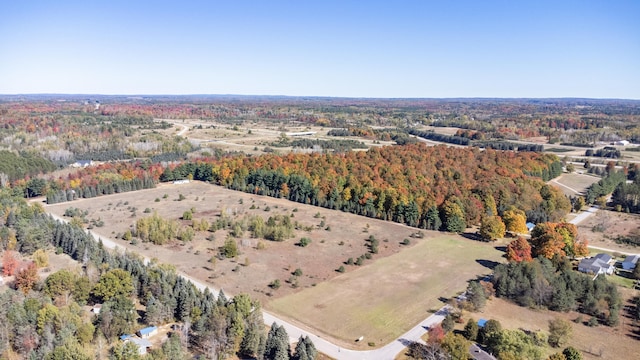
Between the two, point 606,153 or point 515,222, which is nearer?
point 515,222

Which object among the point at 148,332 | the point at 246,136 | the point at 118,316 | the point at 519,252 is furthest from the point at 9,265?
the point at 246,136

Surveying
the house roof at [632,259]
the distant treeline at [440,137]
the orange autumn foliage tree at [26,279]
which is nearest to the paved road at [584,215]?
the house roof at [632,259]

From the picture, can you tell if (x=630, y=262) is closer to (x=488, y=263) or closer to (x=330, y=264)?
(x=488, y=263)

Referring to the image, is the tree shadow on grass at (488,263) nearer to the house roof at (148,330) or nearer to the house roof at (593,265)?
the house roof at (593,265)

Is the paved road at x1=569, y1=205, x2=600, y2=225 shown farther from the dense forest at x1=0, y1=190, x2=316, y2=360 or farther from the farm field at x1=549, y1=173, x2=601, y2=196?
the dense forest at x1=0, y1=190, x2=316, y2=360

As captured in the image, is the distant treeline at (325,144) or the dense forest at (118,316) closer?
the dense forest at (118,316)

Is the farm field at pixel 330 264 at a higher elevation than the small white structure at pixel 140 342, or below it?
below

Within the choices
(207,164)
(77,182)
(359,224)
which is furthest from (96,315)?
(207,164)

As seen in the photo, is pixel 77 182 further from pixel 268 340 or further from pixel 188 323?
pixel 268 340
